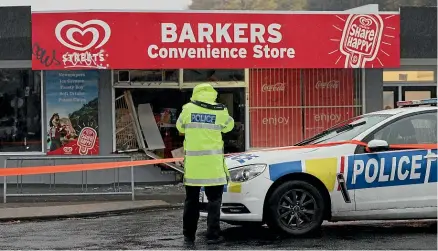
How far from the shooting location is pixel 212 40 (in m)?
13.6

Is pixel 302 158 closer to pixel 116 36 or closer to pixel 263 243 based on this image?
pixel 263 243

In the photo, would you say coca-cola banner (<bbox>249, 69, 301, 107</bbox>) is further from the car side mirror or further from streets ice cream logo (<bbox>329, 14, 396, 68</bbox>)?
the car side mirror

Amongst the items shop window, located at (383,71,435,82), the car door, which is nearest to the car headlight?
the car door

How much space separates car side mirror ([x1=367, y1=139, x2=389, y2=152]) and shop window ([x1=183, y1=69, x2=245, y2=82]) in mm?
6867

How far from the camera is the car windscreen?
28.5 ft

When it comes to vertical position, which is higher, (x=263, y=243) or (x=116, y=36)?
(x=116, y=36)

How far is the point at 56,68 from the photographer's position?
13273 millimetres

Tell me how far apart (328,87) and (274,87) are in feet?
3.94

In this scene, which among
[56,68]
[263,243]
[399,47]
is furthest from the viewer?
[399,47]

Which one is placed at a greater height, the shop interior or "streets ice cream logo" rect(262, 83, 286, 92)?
"streets ice cream logo" rect(262, 83, 286, 92)

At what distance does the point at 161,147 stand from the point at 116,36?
2.83m

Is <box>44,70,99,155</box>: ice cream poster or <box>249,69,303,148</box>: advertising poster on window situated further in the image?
<box>249,69,303,148</box>: advertising poster on window

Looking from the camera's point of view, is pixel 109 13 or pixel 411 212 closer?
pixel 411 212

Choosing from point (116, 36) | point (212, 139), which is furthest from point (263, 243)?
point (116, 36)
